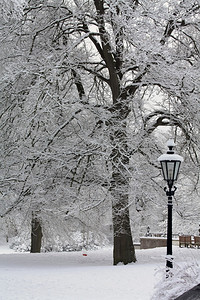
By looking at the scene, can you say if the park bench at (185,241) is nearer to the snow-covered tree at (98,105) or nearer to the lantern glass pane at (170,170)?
the snow-covered tree at (98,105)

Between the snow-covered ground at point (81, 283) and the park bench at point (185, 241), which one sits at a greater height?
the park bench at point (185, 241)

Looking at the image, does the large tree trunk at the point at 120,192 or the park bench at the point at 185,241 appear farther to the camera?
the park bench at the point at 185,241

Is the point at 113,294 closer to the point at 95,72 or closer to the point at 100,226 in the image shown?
the point at 95,72

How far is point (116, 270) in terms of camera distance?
12805mm

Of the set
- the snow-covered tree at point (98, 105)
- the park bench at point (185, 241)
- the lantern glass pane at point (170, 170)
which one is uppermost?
the snow-covered tree at point (98, 105)

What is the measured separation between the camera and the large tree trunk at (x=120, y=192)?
43.1 ft

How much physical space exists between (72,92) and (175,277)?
11.6 metres

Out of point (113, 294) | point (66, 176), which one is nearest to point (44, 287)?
point (113, 294)

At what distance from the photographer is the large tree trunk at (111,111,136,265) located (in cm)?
1315

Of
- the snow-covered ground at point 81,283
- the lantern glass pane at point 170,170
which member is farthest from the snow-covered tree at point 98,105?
the lantern glass pane at point 170,170

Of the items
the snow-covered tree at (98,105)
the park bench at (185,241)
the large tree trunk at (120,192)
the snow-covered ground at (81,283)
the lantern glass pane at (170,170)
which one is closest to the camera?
the lantern glass pane at (170,170)

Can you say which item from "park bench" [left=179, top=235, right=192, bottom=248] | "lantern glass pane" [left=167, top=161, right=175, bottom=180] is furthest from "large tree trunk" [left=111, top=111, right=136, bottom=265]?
"park bench" [left=179, top=235, right=192, bottom=248]

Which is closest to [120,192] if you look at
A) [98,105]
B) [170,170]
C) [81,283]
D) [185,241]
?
[98,105]

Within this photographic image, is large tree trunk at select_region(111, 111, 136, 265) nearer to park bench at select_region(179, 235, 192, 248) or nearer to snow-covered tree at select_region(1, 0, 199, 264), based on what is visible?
snow-covered tree at select_region(1, 0, 199, 264)
